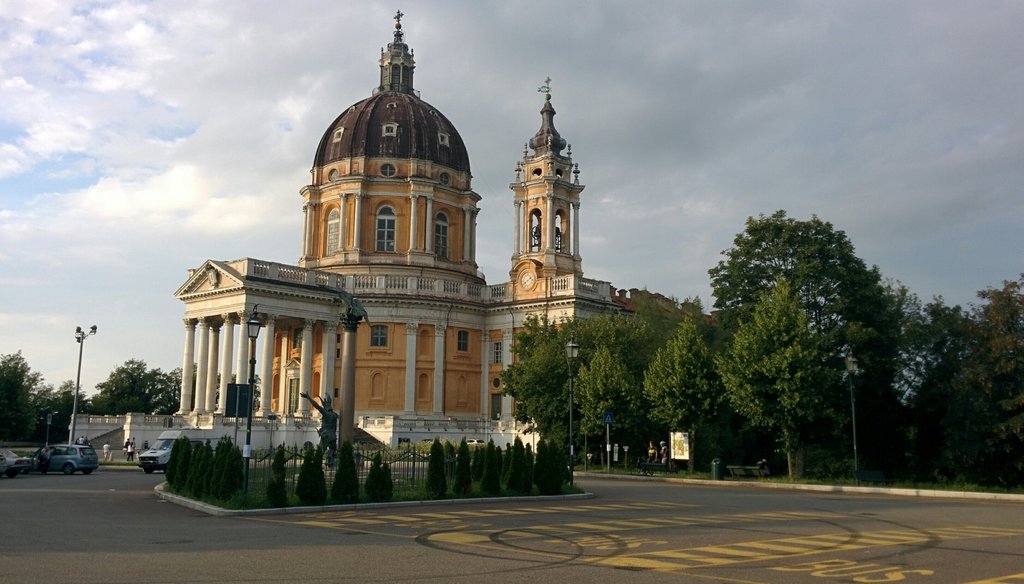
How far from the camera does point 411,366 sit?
6619 cm

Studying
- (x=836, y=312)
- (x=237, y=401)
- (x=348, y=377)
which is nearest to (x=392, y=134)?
(x=836, y=312)

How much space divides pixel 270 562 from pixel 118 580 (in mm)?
2185

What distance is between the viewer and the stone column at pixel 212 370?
60.9 metres

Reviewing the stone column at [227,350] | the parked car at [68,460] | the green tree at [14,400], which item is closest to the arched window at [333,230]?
the stone column at [227,350]

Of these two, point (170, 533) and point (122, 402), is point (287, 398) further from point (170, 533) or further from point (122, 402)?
point (170, 533)

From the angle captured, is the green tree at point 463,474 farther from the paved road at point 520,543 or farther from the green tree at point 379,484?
the green tree at point 379,484

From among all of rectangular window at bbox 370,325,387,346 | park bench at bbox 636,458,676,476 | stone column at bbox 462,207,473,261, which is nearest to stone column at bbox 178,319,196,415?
rectangular window at bbox 370,325,387,346

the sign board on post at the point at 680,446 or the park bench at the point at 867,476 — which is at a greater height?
the sign board on post at the point at 680,446

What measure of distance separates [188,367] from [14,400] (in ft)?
56.3

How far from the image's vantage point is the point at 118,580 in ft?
39.0

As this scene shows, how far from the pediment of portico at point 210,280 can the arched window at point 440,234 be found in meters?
17.8

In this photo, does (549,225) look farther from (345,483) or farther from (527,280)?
(345,483)

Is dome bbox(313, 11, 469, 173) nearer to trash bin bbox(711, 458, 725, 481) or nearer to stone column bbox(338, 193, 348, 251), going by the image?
stone column bbox(338, 193, 348, 251)

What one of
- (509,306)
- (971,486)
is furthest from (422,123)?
(971,486)
